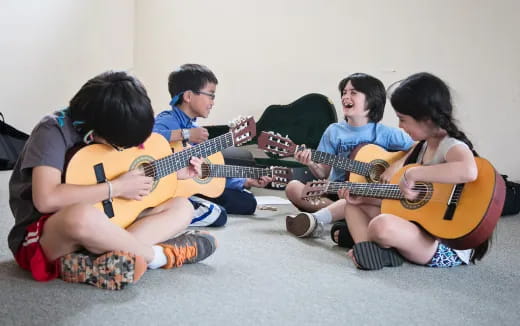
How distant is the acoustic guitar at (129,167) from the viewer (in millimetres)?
1616

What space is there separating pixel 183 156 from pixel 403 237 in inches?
33.1

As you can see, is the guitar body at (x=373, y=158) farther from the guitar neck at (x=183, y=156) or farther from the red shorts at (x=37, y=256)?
the red shorts at (x=37, y=256)

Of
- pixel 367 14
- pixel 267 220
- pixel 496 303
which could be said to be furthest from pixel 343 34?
pixel 496 303

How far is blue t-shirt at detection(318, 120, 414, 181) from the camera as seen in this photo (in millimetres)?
2809

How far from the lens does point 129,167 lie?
174 centimetres

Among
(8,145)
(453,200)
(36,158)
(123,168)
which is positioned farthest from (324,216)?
(8,145)

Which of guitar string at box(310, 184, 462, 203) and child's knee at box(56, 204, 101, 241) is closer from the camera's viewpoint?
child's knee at box(56, 204, 101, 241)

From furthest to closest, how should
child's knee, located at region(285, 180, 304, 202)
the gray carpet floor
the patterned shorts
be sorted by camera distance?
child's knee, located at region(285, 180, 304, 202) → the patterned shorts → the gray carpet floor

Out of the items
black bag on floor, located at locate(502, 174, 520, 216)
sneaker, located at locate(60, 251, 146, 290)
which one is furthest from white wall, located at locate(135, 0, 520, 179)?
sneaker, located at locate(60, 251, 146, 290)

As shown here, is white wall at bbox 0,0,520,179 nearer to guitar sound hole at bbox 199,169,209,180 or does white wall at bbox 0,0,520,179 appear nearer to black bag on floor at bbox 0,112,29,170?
black bag on floor at bbox 0,112,29,170

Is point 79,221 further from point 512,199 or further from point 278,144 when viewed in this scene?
point 512,199

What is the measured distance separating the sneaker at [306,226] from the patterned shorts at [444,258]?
56 cm

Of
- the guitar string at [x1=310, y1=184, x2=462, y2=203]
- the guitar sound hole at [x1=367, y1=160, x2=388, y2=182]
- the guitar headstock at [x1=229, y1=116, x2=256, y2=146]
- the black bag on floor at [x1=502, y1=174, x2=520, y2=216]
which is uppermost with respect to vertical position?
the guitar headstock at [x1=229, y1=116, x2=256, y2=146]

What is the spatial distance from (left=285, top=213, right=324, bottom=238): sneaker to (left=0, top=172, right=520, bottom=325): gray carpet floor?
23 centimetres
